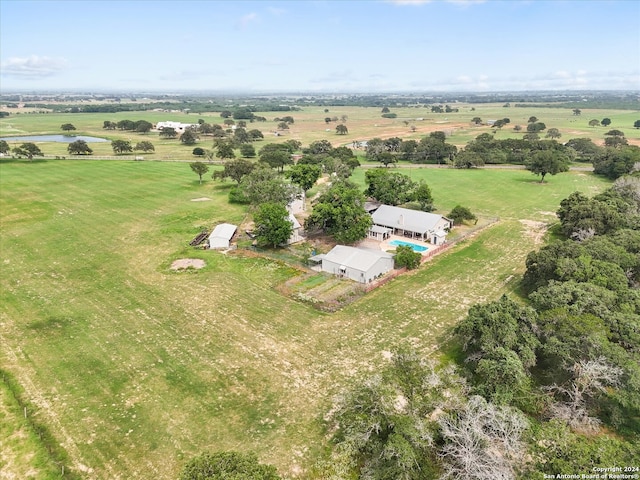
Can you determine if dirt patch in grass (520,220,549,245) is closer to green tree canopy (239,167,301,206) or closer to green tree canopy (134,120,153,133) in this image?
green tree canopy (239,167,301,206)

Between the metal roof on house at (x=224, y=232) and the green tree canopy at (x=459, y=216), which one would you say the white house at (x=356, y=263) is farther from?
the green tree canopy at (x=459, y=216)

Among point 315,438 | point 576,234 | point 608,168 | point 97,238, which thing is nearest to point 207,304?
point 315,438

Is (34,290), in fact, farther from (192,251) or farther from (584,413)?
(584,413)

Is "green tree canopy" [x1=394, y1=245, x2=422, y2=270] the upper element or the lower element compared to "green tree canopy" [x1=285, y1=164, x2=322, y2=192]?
lower

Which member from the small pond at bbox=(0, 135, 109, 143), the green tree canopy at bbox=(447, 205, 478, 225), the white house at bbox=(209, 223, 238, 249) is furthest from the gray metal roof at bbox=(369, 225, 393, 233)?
the small pond at bbox=(0, 135, 109, 143)

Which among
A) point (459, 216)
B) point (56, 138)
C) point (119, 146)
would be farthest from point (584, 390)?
point (56, 138)

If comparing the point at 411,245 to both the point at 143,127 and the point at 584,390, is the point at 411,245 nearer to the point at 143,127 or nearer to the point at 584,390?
the point at 584,390

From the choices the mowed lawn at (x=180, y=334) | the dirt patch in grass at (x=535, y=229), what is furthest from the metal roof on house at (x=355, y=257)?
the dirt patch in grass at (x=535, y=229)
